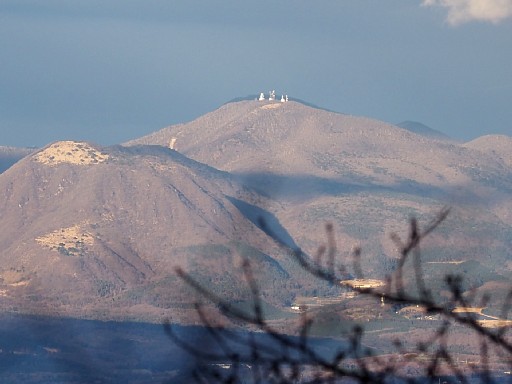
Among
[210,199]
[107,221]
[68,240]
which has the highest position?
[210,199]

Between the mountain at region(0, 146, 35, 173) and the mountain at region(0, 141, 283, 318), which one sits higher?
the mountain at region(0, 146, 35, 173)

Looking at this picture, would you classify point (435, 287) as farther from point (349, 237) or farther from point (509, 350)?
point (349, 237)

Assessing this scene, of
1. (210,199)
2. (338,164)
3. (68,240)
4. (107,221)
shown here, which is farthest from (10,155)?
(68,240)

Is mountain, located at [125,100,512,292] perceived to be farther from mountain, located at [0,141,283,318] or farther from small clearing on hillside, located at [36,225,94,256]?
small clearing on hillside, located at [36,225,94,256]

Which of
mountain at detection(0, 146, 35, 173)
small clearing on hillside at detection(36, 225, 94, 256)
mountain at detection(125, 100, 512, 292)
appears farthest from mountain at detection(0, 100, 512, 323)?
mountain at detection(0, 146, 35, 173)

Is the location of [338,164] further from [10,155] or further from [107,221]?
[107,221]

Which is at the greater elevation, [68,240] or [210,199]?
[210,199]
